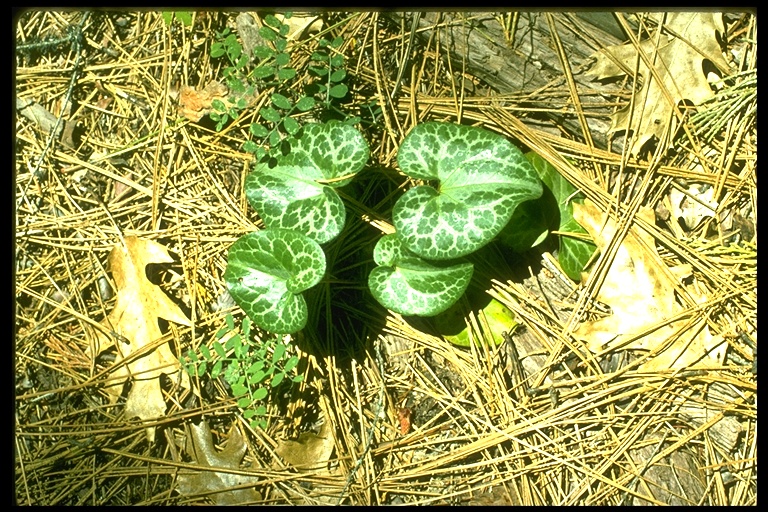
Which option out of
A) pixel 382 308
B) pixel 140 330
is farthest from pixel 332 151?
pixel 140 330

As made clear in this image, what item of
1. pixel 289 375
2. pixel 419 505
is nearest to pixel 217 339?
pixel 289 375

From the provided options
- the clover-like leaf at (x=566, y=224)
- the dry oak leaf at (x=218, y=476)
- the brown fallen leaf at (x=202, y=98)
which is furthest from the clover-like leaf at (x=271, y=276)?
the clover-like leaf at (x=566, y=224)

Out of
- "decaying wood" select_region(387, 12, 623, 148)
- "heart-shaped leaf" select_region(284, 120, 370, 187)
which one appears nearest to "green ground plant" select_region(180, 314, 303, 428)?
"heart-shaped leaf" select_region(284, 120, 370, 187)

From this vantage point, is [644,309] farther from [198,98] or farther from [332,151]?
[198,98]

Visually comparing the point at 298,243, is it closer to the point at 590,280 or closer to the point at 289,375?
the point at 289,375

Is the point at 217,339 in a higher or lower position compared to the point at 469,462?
higher

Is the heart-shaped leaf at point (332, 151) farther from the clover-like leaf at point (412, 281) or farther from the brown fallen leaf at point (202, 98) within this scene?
the brown fallen leaf at point (202, 98)
